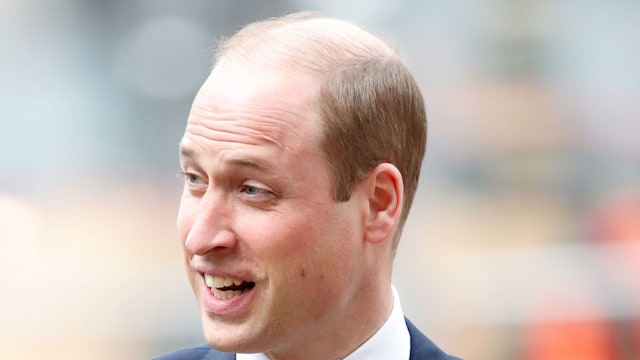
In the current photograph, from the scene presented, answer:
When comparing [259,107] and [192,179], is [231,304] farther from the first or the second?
[259,107]

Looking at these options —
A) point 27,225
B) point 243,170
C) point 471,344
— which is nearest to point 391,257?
point 243,170

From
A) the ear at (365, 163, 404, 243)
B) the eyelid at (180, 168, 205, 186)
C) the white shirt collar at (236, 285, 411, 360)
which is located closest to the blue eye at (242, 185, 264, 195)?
the eyelid at (180, 168, 205, 186)

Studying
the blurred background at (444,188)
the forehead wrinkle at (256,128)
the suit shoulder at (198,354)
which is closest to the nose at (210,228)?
the forehead wrinkle at (256,128)

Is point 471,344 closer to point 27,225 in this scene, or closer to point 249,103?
point 27,225

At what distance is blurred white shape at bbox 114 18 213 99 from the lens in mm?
6676

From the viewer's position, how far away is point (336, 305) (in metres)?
2.64

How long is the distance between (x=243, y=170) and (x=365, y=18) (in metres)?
4.06

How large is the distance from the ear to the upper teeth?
0.30 meters

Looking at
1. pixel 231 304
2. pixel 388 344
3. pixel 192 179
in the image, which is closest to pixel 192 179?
pixel 192 179

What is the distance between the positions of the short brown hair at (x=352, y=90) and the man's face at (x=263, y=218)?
3 centimetres

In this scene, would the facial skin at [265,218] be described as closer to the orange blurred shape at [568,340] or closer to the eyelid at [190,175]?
the eyelid at [190,175]

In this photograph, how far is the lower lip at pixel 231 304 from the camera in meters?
2.56

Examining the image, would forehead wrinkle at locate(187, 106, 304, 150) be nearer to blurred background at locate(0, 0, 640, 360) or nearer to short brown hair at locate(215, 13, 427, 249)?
short brown hair at locate(215, 13, 427, 249)

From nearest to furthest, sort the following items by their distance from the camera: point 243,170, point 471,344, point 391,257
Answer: point 243,170
point 391,257
point 471,344
